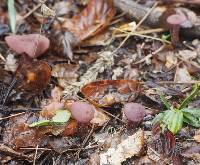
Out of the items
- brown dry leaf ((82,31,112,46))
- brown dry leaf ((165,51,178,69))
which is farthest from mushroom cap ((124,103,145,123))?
brown dry leaf ((82,31,112,46))

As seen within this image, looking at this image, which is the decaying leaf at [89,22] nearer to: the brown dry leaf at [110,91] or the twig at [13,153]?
the brown dry leaf at [110,91]

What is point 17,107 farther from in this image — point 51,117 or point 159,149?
point 159,149

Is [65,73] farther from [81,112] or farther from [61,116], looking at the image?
[81,112]

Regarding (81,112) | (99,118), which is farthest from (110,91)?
(81,112)

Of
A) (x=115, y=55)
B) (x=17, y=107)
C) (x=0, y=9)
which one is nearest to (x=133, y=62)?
→ (x=115, y=55)

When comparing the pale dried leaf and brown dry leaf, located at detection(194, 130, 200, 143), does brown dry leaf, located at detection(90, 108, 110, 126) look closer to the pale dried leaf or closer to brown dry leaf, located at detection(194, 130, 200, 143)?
brown dry leaf, located at detection(194, 130, 200, 143)

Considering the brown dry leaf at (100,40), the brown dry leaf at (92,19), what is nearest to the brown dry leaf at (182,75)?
the brown dry leaf at (100,40)

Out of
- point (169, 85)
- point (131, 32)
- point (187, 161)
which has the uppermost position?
point (131, 32)
